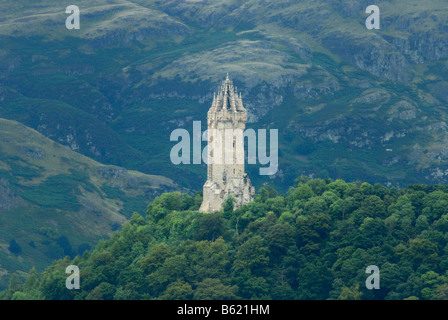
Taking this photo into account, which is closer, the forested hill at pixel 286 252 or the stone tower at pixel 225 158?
the forested hill at pixel 286 252

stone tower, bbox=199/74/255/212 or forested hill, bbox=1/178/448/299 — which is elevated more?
stone tower, bbox=199/74/255/212

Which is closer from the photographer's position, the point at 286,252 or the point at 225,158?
the point at 286,252

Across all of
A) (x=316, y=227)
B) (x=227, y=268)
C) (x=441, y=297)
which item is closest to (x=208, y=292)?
(x=227, y=268)

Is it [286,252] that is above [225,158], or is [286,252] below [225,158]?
below

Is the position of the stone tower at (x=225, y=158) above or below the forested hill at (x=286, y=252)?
above

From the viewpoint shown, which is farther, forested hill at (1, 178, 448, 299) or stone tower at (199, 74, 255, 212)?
stone tower at (199, 74, 255, 212)
